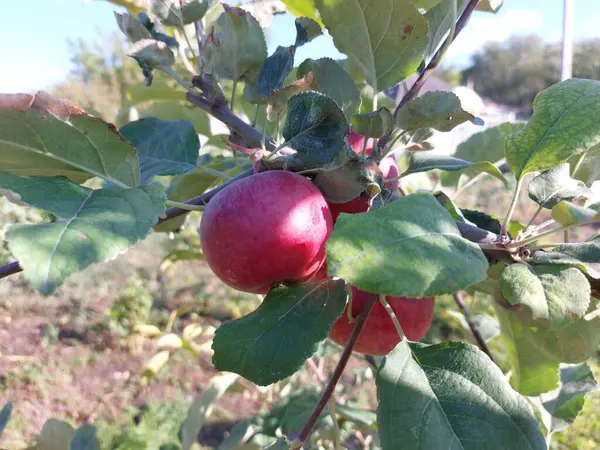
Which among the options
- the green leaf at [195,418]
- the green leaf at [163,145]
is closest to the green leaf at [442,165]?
the green leaf at [163,145]

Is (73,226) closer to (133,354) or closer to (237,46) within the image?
(237,46)

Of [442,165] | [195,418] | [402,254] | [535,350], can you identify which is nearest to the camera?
[402,254]

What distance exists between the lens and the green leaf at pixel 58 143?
38 centimetres

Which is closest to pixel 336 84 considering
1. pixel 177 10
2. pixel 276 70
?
pixel 276 70

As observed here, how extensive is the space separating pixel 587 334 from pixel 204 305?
141 inches

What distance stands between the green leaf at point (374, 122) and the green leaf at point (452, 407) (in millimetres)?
193

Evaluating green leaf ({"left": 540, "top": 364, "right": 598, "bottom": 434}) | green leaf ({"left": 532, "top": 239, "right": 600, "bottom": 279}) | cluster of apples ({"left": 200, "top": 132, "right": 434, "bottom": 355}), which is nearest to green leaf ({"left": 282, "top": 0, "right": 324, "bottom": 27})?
cluster of apples ({"left": 200, "top": 132, "right": 434, "bottom": 355})

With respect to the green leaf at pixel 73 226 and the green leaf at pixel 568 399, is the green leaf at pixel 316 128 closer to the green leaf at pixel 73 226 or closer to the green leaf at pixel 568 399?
the green leaf at pixel 73 226

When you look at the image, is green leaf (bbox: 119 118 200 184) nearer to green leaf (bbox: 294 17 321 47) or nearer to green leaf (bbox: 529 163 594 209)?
green leaf (bbox: 294 17 321 47)

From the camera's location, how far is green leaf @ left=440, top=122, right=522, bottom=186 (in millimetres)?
742

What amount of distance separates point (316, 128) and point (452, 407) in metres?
0.25

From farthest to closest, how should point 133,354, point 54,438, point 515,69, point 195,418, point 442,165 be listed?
point 515,69 < point 133,354 < point 195,418 < point 54,438 < point 442,165

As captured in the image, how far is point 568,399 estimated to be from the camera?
734mm

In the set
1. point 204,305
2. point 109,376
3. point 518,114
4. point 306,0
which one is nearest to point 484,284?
point 306,0
